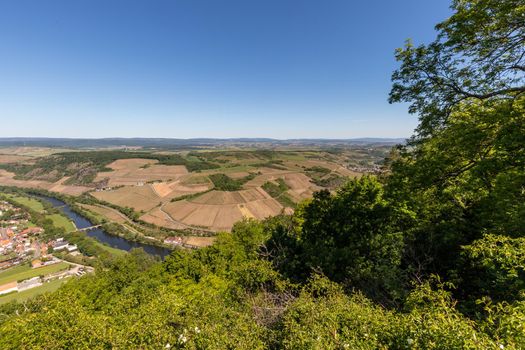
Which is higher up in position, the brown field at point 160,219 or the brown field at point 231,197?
the brown field at point 231,197

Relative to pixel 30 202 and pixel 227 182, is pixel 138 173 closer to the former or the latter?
pixel 30 202

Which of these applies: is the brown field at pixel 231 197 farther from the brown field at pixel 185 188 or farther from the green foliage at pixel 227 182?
the brown field at pixel 185 188

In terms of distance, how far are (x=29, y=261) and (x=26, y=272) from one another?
24.0 feet

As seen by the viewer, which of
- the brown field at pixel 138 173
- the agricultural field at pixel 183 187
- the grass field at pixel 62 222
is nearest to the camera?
the grass field at pixel 62 222

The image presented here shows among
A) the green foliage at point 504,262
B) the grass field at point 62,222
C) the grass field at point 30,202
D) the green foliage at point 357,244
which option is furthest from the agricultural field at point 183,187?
the green foliage at point 504,262

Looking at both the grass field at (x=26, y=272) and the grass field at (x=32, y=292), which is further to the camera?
the grass field at (x=26, y=272)

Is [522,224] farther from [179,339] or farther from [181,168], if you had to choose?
[181,168]

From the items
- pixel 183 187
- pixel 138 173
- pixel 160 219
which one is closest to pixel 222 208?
pixel 160 219

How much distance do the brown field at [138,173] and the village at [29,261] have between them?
62638mm

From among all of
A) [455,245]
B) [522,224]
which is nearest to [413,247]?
[455,245]

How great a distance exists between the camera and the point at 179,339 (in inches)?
296

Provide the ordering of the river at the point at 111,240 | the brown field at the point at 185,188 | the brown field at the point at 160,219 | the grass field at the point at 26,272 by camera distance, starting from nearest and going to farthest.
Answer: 1. the grass field at the point at 26,272
2. the river at the point at 111,240
3. the brown field at the point at 160,219
4. the brown field at the point at 185,188

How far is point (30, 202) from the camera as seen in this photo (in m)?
125

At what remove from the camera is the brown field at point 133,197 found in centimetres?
11249
